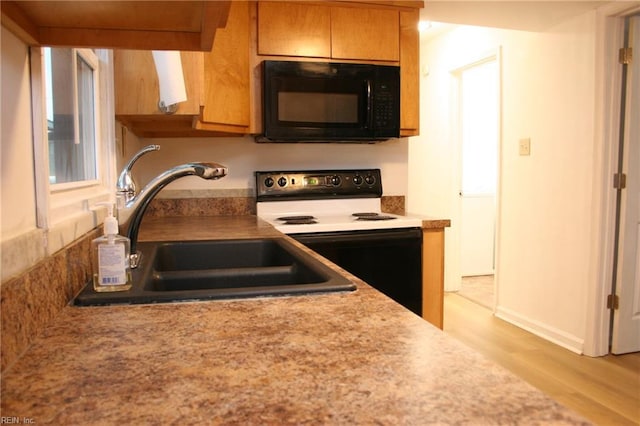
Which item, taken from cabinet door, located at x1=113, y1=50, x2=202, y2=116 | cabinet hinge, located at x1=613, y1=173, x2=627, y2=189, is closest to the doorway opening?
cabinet hinge, located at x1=613, y1=173, x2=627, y2=189

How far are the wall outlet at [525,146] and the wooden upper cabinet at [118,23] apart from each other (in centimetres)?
288

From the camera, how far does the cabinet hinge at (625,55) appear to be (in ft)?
8.71

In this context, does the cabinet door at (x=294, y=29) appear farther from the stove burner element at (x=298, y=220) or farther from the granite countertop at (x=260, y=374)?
the granite countertop at (x=260, y=374)

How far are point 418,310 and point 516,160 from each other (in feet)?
4.98

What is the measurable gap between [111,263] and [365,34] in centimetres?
214

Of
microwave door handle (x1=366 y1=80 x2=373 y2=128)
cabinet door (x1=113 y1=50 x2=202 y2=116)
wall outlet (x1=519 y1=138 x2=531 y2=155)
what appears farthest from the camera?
wall outlet (x1=519 y1=138 x2=531 y2=155)

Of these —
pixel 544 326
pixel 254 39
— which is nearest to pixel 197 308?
pixel 254 39

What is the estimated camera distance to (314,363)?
53 centimetres

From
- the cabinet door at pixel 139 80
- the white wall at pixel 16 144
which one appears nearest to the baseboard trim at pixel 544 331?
the cabinet door at pixel 139 80

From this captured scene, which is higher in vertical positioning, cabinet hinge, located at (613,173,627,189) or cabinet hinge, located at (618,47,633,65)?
cabinet hinge, located at (618,47,633,65)

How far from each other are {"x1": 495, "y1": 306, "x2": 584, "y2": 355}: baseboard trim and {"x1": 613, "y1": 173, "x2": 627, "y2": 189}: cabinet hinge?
A: 904mm

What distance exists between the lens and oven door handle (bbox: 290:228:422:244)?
2223 mm

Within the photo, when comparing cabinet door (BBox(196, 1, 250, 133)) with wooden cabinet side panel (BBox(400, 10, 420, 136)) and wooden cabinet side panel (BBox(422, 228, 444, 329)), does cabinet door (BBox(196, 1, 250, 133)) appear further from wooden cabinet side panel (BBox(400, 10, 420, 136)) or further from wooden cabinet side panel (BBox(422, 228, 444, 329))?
wooden cabinet side panel (BBox(422, 228, 444, 329))
